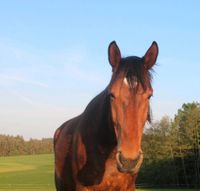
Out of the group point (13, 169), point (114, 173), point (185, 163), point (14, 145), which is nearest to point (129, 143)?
point (114, 173)

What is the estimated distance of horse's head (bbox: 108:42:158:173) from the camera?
3988 mm

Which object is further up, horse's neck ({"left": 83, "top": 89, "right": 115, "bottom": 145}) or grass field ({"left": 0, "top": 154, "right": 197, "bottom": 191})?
horse's neck ({"left": 83, "top": 89, "right": 115, "bottom": 145})

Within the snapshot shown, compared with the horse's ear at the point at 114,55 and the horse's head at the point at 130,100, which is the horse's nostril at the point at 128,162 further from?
the horse's ear at the point at 114,55

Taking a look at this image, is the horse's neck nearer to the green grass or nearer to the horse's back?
the horse's back

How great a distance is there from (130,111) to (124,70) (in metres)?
0.51

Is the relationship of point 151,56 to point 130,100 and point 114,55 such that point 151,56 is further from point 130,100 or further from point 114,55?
point 130,100

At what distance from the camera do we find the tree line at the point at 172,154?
218ft

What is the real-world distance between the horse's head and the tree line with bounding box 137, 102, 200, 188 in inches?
2444

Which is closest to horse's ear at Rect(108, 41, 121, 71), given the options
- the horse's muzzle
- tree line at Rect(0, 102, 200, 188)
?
the horse's muzzle

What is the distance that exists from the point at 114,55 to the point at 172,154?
64.5 meters

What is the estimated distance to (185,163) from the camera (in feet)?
221

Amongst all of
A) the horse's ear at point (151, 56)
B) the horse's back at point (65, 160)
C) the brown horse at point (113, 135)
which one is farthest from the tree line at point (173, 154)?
the horse's ear at point (151, 56)

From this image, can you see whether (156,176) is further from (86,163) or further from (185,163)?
(86,163)

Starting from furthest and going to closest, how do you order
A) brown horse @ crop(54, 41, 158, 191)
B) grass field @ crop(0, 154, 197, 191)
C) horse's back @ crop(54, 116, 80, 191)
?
grass field @ crop(0, 154, 197, 191), horse's back @ crop(54, 116, 80, 191), brown horse @ crop(54, 41, 158, 191)
